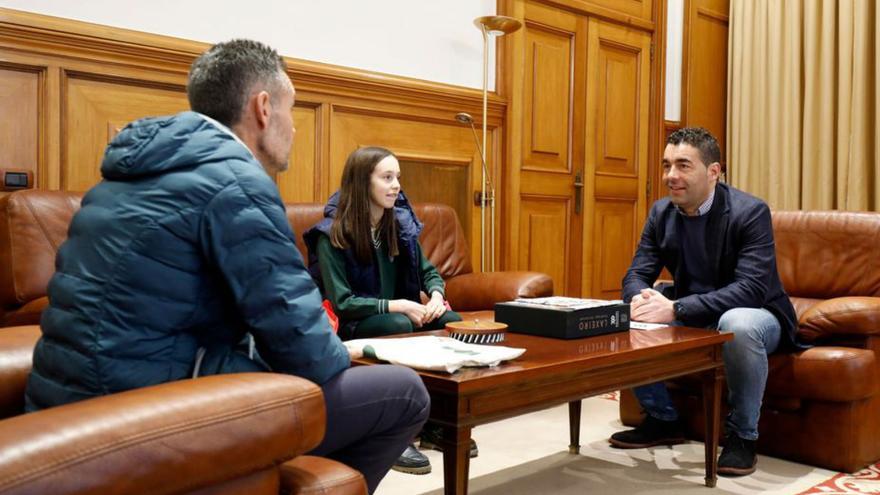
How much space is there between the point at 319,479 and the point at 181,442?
28cm

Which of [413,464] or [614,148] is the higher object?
[614,148]

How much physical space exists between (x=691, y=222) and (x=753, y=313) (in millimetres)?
426

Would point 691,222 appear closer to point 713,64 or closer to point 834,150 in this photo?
point 834,150

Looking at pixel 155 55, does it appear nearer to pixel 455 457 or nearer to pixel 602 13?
pixel 455 457

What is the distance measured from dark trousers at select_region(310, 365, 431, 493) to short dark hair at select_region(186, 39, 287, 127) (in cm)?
53

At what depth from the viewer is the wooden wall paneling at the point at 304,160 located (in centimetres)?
373

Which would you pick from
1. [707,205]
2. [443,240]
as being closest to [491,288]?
[443,240]

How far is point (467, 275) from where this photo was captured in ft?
12.0

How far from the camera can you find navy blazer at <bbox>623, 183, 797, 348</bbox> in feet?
9.07

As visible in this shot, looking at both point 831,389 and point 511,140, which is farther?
point 511,140

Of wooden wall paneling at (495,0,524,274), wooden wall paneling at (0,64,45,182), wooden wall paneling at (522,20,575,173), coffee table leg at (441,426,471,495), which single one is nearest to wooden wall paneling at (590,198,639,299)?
wooden wall paneling at (522,20,575,173)

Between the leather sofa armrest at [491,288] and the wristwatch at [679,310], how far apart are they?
0.65m

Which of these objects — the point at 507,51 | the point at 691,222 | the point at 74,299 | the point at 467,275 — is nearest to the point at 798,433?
the point at 691,222

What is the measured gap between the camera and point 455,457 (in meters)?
1.67
